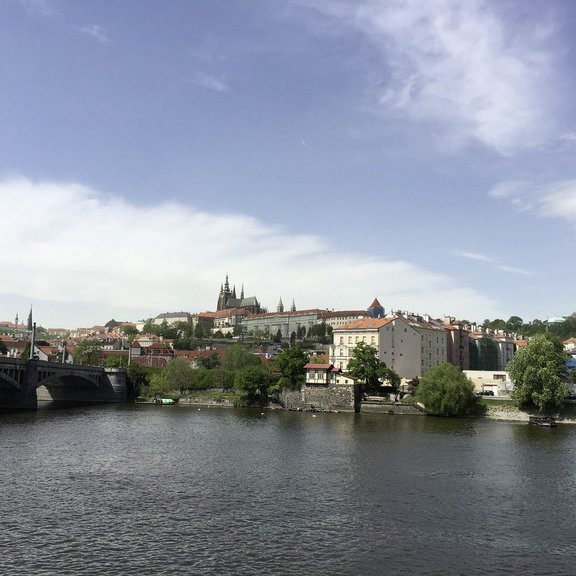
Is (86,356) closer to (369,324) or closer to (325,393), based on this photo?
(369,324)

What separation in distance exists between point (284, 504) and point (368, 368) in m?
70.5

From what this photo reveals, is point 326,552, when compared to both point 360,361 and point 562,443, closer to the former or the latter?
point 562,443

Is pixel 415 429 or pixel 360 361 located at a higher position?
pixel 360 361

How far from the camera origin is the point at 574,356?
467 ft

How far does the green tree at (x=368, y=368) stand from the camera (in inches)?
4129

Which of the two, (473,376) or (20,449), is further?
(473,376)

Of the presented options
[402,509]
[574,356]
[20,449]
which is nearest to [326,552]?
[402,509]

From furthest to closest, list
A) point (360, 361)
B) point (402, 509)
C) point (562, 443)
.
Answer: point (360, 361) → point (562, 443) → point (402, 509)

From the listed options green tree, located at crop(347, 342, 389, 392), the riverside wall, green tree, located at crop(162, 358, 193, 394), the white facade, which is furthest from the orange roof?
green tree, located at crop(162, 358, 193, 394)

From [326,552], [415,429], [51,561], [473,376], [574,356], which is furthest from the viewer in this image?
[574,356]

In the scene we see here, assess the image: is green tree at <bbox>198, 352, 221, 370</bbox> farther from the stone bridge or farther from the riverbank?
the riverbank

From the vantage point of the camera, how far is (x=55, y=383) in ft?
404

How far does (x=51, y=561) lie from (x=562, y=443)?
53.3m

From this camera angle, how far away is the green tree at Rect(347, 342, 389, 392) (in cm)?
10488
